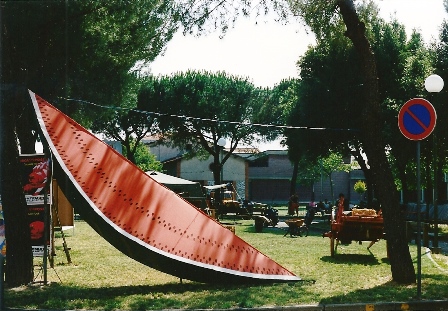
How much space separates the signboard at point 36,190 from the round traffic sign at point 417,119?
579 cm

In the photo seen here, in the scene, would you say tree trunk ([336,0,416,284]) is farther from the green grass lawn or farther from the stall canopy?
the stall canopy

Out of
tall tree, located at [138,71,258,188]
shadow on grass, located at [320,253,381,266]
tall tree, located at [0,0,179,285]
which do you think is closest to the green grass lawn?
shadow on grass, located at [320,253,381,266]

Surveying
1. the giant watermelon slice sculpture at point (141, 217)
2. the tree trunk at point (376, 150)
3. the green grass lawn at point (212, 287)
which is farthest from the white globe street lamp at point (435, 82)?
the giant watermelon slice sculpture at point (141, 217)

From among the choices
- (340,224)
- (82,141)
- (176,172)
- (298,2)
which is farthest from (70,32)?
(176,172)

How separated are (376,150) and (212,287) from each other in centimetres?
353

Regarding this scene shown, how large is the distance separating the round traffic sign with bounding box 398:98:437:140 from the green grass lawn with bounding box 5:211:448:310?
7.79 ft

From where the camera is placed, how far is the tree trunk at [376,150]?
9.55m

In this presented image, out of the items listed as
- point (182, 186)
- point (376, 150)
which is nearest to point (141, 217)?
point (376, 150)

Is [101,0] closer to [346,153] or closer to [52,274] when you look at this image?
[52,274]

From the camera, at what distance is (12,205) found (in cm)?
957

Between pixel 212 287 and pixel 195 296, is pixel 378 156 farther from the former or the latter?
pixel 195 296

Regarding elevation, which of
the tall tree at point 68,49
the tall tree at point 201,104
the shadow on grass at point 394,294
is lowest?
the shadow on grass at point 394,294

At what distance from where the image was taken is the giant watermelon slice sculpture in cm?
927

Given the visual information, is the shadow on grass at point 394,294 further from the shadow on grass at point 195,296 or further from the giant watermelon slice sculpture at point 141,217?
the giant watermelon slice sculpture at point 141,217
